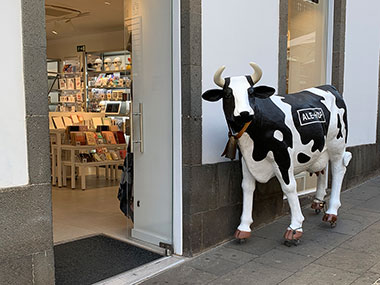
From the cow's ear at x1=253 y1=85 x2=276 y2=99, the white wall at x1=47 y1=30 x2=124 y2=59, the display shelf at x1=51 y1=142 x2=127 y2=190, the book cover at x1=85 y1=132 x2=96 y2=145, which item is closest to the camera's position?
the cow's ear at x1=253 y1=85 x2=276 y2=99

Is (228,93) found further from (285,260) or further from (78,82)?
(78,82)

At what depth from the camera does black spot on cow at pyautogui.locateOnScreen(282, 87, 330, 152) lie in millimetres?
4203

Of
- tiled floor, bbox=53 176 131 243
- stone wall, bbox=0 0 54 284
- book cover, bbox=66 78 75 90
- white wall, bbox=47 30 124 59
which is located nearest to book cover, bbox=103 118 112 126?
tiled floor, bbox=53 176 131 243

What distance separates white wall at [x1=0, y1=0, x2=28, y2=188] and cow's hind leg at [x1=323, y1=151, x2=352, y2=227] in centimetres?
356

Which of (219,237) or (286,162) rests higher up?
(286,162)

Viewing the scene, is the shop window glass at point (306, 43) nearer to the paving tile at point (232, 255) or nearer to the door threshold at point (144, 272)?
the paving tile at point (232, 255)

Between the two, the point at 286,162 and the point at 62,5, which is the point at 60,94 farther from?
the point at 286,162

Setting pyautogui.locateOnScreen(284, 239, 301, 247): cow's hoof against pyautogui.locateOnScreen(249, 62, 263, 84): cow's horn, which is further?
pyautogui.locateOnScreen(284, 239, 301, 247): cow's hoof

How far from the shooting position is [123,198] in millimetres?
4859

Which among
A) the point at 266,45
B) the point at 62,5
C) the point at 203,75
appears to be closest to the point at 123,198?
the point at 203,75

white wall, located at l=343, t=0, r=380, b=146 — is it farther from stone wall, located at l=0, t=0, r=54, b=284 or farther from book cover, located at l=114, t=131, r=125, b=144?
stone wall, located at l=0, t=0, r=54, b=284

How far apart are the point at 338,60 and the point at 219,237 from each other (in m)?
3.68

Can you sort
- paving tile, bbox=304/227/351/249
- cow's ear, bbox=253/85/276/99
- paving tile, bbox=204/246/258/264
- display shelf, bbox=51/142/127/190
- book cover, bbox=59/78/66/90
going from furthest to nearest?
book cover, bbox=59/78/66/90 < display shelf, bbox=51/142/127/190 < paving tile, bbox=304/227/351/249 < paving tile, bbox=204/246/258/264 < cow's ear, bbox=253/85/276/99

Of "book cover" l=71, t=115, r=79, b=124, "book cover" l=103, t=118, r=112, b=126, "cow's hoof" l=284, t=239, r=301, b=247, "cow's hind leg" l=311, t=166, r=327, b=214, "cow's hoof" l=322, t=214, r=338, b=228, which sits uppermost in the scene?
"book cover" l=71, t=115, r=79, b=124
